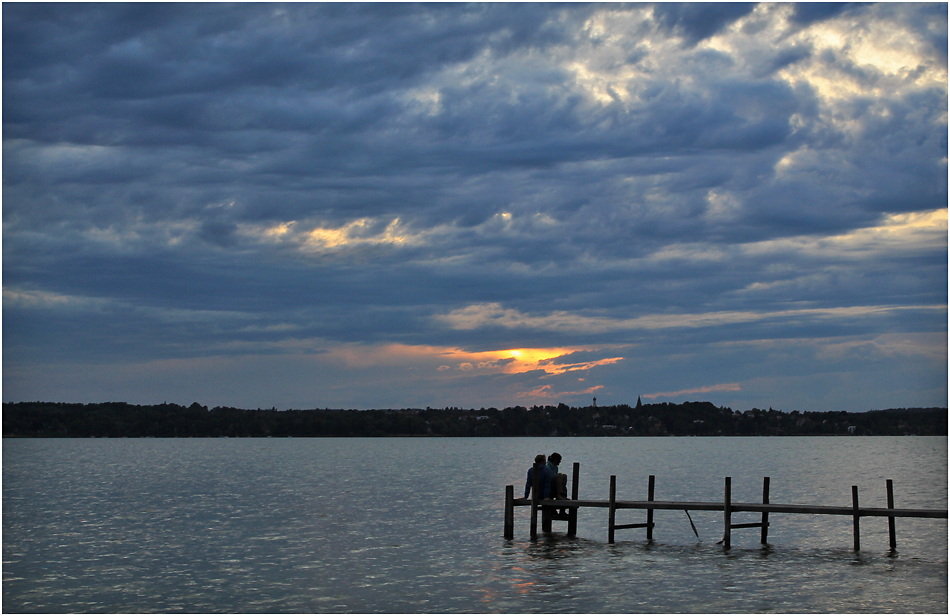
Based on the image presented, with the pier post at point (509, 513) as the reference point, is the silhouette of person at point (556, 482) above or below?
above

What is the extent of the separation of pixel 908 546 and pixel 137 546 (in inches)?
1152

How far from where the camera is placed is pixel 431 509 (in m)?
50.6

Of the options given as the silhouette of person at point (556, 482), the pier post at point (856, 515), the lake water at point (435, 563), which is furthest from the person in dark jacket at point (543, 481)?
the pier post at point (856, 515)

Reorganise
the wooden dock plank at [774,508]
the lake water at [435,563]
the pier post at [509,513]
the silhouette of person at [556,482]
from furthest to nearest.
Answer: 1. the pier post at [509,513]
2. the silhouette of person at [556,482]
3. the wooden dock plank at [774,508]
4. the lake water at [435,563]

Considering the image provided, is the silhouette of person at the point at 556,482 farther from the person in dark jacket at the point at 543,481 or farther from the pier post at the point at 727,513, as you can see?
the pier post at the point at 727,513

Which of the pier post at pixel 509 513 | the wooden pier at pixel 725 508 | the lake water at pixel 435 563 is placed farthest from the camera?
the pier post at pixel 509 513

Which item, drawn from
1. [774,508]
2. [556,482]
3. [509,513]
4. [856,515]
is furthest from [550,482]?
[856,515]

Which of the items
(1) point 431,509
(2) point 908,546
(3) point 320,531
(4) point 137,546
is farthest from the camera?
(1) point 431,509

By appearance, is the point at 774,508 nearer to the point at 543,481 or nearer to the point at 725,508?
the point at 725,508

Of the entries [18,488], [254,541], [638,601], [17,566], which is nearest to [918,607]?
[638,601]

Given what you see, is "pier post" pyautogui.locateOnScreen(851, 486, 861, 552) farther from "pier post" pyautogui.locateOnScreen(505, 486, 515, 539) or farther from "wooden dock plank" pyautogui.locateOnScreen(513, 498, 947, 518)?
"pier post" pyautogui.locateOnScreen(505, 486, 515, 539)

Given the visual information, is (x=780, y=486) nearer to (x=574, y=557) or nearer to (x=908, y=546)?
(x=908, y=546)

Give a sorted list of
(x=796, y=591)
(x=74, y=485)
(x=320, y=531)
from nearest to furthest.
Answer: (x=796, y=591)
(x=320, y=531)
(x=74, y=485)

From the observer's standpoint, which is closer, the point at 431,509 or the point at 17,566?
the point at 17,566
